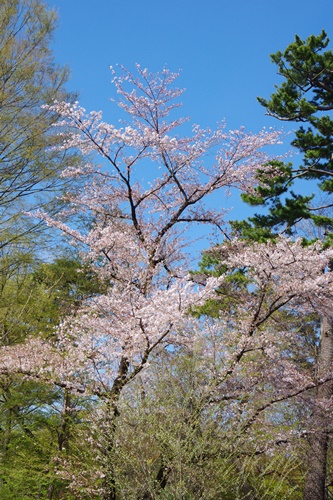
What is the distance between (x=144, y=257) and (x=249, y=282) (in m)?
4.26

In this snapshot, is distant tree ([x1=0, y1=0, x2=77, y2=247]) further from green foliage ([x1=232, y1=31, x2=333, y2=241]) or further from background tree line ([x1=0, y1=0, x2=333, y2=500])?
green foliage ([x1=232, y1=31, x2=333, y2=241])

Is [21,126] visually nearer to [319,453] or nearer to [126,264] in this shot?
[126,264]

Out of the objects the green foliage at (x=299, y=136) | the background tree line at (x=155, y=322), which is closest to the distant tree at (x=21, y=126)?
the background tree line at (x=155, y=322)

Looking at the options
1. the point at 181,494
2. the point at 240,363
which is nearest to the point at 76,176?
the point at 240,363

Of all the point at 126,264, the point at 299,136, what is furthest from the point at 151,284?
the point at 299,136

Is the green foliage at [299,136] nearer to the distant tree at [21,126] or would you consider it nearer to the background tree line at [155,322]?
the background tree line at [155,322]

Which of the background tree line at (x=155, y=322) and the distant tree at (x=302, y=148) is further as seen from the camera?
the distant tree at (x=302, y=148)

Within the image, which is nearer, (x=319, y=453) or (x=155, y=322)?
(x=155, y=322)

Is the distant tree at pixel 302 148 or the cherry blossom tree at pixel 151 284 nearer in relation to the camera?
the cherry blossom tree at pixel 151 284

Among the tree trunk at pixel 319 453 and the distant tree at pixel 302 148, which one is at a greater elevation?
the distant tree at pixel 302 148

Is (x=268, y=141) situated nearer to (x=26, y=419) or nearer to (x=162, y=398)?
(x=162, y=398)

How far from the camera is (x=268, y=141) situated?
9836 millimetres

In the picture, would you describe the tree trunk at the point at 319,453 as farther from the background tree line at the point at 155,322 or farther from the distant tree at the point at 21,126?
the distant tree at the point at 21,126

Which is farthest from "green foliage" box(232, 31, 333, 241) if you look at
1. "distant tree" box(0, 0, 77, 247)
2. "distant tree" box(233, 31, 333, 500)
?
"distant tree" box(0, 0, 77, 247)
